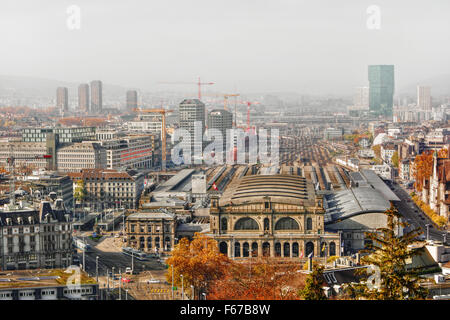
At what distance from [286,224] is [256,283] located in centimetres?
691

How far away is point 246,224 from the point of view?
699 inches

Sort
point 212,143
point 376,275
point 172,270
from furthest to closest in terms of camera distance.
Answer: point 212,143
point 172,270
point 376,275

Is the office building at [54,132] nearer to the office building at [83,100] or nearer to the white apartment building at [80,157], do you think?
the white apartment building at [80,157]

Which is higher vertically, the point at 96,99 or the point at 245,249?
the point at 96,99

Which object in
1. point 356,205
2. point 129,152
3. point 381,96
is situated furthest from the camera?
point 381,96

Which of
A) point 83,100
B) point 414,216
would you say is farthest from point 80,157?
point 83,100

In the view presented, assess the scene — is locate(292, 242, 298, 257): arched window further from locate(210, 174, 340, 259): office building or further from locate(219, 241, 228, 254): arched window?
locate(219, 241, 228, 254): arched window

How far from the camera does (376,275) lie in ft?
16.5

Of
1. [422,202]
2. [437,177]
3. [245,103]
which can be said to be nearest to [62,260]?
[437,177]

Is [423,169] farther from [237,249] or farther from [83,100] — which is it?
[83,100]

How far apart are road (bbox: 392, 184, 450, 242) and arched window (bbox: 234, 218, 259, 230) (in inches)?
173

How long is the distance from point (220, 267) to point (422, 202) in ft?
46.4

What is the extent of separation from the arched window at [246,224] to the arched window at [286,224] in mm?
568
